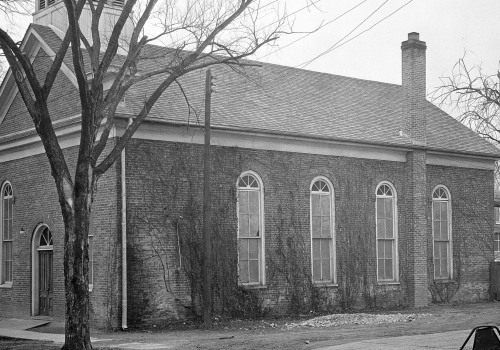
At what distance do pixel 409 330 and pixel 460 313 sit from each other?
619 cm

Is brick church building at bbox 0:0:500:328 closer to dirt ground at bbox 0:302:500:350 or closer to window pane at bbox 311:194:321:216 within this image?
window pane at bbox 311:194:321:216

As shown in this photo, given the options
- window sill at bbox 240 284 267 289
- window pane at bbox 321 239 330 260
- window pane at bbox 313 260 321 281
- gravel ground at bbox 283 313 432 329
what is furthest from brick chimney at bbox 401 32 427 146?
window sill at bbox 240 284 267 289

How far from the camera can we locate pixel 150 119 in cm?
2394

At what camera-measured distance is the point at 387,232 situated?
30.3m

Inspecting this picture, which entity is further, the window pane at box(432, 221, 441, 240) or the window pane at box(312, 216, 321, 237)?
the window pane at box(432, 221, 441, 240)

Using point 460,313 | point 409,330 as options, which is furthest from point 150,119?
point 460,313

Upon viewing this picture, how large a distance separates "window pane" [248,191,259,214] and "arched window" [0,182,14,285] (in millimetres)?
8287

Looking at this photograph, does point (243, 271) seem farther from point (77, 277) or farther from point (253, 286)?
point (77, 277)

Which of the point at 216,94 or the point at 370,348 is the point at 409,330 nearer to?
the point at 370,348

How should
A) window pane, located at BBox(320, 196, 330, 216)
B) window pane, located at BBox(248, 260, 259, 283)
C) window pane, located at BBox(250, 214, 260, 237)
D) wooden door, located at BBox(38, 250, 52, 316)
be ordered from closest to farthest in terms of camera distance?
1. window pane, located at BBox(248, 260, 259, 283)
2. window pane, located at BBox(250, 214, 260, 237)
3. wooden door, located at BBox(38, 250, 52, 316)
4. window pane, located at BBox(320, 196, 330, 216)

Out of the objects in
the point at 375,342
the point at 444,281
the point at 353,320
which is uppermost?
the point at 444,281

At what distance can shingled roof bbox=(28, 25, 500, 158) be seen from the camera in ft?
86.5

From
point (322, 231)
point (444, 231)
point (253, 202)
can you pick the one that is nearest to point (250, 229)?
point (253, 202)

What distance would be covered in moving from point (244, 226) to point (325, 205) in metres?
3.50
